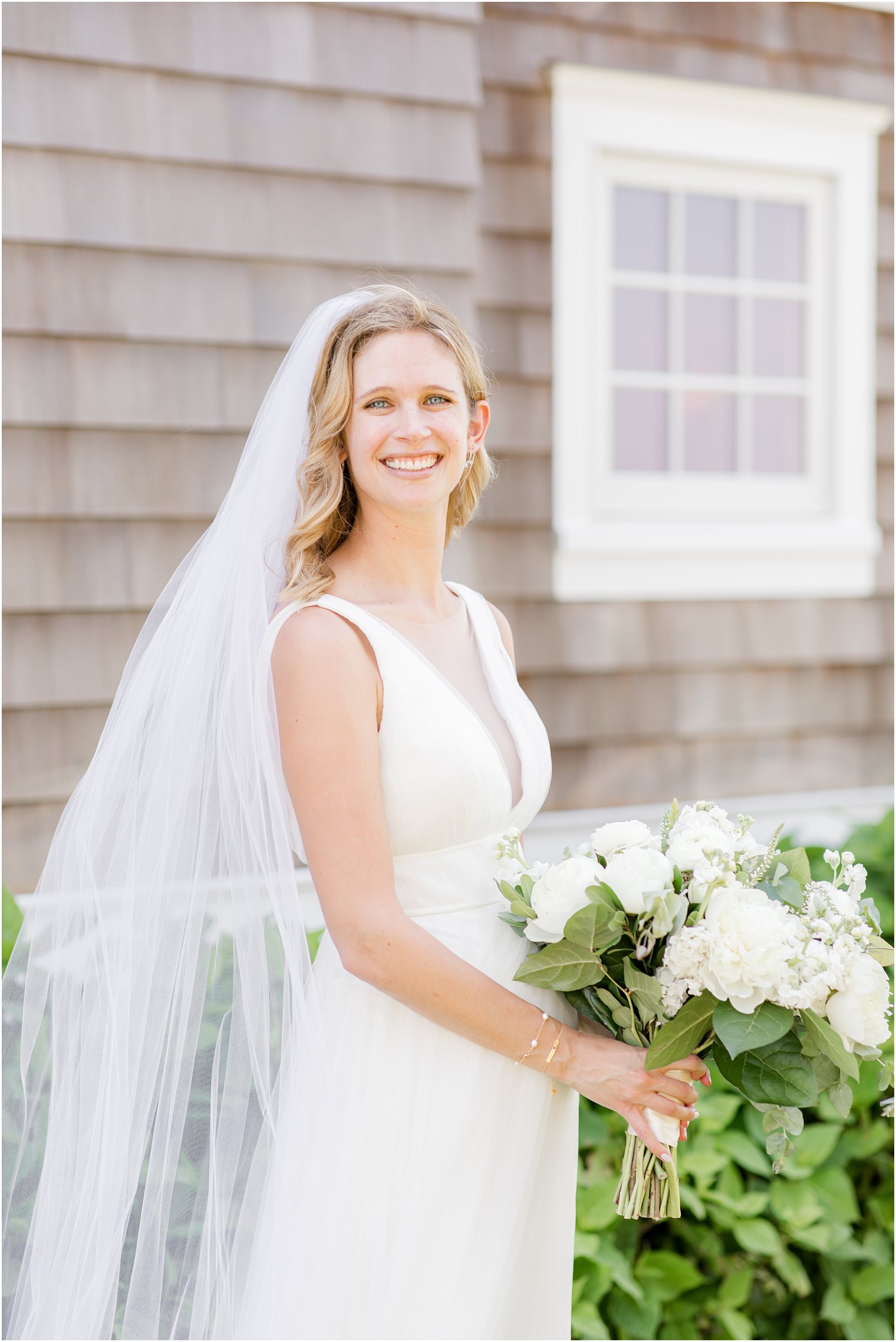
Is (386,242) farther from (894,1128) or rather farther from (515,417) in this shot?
(894,1128)

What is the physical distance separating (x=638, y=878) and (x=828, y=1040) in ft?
1.15

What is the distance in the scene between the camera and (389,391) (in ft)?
6.07

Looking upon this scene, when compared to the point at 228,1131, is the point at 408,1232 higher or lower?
lower

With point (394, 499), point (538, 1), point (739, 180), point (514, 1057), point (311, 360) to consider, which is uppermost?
point (538, 1)

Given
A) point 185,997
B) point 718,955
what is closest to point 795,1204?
point 718,955

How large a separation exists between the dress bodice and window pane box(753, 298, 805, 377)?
344cm

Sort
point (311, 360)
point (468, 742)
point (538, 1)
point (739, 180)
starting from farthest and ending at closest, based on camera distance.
A: 1. point (739, 180)
2. point (538, 1)
3. point (311, 360)
4. point (468, 742)

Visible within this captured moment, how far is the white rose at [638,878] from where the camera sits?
162 centimetres

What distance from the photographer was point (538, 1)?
4.25 m

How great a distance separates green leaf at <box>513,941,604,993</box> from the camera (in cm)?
167

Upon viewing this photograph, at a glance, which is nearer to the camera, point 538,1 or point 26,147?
point 26,147

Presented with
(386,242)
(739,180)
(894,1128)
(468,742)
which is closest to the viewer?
(468,742)

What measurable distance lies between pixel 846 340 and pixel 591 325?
1.17 meters

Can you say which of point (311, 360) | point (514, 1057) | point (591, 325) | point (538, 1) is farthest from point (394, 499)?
point (538, 1)
